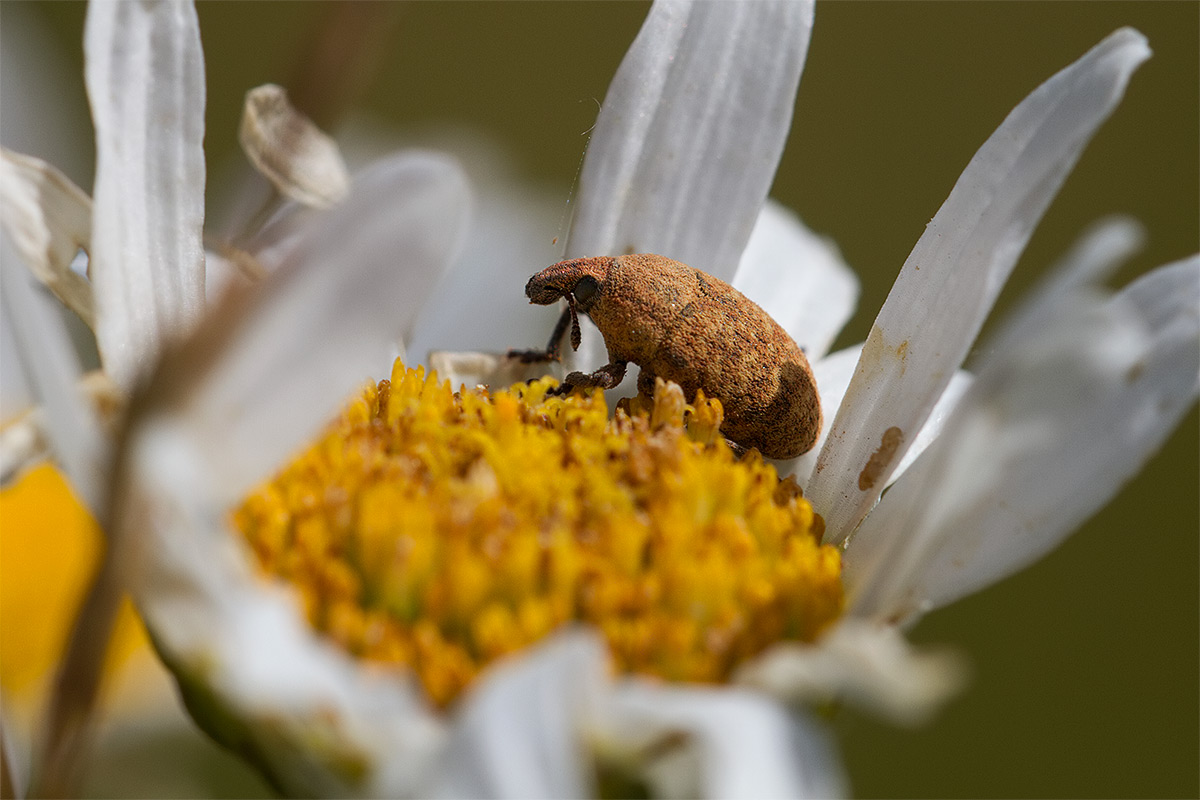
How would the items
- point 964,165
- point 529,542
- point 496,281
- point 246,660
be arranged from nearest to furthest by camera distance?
point 246,660 → point 529,542 → point 496,281 → point 964,165

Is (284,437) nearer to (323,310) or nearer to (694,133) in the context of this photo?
(323,310)

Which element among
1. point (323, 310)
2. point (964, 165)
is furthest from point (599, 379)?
point (964, 165)

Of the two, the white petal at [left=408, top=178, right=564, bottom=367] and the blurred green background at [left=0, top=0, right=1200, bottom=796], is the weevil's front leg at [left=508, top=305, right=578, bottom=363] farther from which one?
the blurred green background at [left=0, top=0, right=1200, bottom=796]

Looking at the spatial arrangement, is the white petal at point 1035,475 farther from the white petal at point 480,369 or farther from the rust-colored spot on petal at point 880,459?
the white petal at point 480,369

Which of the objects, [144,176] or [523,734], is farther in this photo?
[144,176]

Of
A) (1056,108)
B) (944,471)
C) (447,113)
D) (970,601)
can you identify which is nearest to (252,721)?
(944,471)

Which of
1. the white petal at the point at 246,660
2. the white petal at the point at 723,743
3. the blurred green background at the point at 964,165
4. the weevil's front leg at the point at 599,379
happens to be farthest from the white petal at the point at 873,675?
the blurred green background at the point at 964,165
